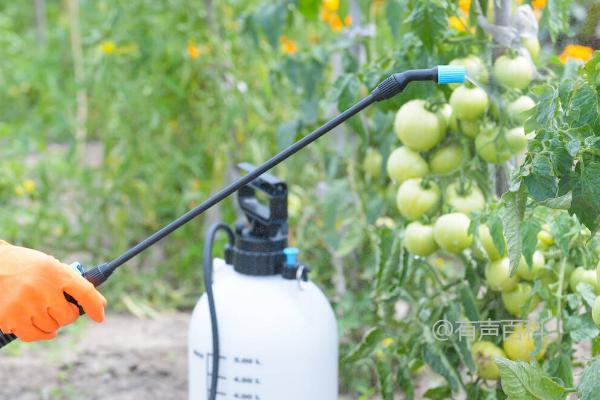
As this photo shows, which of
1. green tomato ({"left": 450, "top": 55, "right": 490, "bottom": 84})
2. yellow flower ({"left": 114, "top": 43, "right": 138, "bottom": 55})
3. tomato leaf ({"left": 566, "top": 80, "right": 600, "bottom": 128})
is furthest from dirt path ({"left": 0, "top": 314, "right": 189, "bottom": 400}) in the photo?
tomato leaf ({"left": 566, "top": 80, "right": 600, "bottom": 128})

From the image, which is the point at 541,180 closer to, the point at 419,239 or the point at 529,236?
the point at 529,236

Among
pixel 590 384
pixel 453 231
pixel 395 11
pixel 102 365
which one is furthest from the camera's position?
pixel 102 365

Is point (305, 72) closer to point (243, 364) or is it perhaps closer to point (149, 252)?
point (243, 364)

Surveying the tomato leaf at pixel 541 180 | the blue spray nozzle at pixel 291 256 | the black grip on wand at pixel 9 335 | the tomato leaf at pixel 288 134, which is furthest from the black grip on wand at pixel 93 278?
the tomato leaf at pixel 288 134

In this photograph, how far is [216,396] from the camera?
58.8 inches

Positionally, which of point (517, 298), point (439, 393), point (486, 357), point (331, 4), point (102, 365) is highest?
point (331, 4)

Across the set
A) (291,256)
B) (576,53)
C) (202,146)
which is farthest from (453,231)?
(202,146)

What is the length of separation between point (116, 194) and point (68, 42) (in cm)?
196

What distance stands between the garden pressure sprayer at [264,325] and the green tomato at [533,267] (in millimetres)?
334

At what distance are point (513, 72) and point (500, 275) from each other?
0.33 m

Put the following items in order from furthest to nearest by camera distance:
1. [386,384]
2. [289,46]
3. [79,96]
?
[79,96]
[289,46]
[386,384]

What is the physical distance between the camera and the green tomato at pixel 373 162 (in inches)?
79.7

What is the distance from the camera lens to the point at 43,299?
1.26 m

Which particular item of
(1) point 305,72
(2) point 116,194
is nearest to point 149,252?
(2) point 116,194
